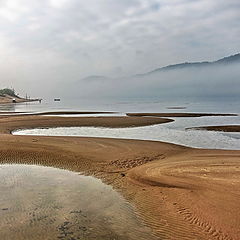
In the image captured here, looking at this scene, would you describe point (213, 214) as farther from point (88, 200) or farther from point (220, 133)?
point (220, 133)

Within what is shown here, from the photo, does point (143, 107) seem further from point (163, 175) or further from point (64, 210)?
point (64, 210)

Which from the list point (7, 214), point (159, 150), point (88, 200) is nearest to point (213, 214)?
point (88, 200)

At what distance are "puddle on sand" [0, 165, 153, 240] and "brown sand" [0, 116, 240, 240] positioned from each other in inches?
28.2

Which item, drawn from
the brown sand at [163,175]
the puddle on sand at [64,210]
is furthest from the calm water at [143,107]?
the puddle on sand at [64,210]

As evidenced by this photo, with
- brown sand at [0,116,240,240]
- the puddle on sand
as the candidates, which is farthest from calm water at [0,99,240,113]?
the puddle on sand

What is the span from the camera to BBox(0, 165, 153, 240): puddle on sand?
8438 millimetres

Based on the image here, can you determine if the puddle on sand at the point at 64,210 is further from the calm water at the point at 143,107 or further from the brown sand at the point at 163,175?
the calm water at the point at 143,107

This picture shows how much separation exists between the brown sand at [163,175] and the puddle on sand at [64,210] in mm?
717

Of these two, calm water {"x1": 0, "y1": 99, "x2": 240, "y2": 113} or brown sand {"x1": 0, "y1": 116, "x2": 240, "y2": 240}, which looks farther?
calm water {"x1": 0, "y1": 99, "x2": 240, "y2": 113}

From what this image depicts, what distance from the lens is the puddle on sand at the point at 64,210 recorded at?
8.44 metres

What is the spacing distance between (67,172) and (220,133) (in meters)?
21.4

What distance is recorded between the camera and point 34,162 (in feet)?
57.1

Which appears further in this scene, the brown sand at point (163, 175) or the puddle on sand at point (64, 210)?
the brown sand at point (163, 175)

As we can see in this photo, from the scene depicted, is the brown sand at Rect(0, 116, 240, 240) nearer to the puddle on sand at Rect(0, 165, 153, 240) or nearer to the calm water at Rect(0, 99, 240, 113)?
the puddle on sand at Rect(0, 165, 153, 240)
